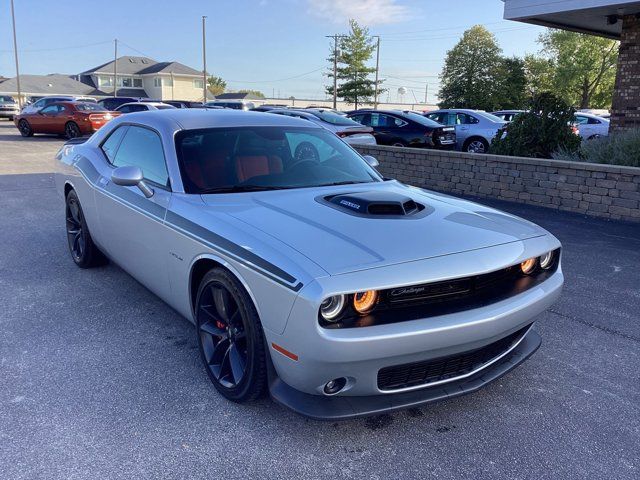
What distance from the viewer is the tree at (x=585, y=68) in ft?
150

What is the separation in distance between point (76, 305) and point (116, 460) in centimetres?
211

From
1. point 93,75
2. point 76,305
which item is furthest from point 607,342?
point 93,75

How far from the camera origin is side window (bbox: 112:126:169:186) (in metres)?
3.64

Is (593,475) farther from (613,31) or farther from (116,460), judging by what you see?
(613,31)

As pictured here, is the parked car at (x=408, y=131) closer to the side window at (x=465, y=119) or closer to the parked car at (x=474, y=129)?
the parked car at (x=474, y=129)

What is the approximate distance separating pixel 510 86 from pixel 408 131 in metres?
37.8

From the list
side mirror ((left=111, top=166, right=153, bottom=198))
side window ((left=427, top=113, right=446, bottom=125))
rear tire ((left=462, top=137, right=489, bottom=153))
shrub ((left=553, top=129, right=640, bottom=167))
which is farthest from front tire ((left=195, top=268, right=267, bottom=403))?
side window ((left=427, top=113, right=446, bottom=125))

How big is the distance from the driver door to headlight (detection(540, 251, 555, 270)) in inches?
88.5

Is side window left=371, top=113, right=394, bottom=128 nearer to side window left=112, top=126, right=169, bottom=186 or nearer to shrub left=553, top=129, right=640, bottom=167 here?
shrub left=553, top=129, right=640, bottom=167

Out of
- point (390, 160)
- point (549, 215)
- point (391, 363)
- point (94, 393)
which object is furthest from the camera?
point (390, 160)

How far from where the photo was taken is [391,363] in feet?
7.76

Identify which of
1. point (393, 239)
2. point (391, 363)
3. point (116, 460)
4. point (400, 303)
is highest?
point (393, 239)

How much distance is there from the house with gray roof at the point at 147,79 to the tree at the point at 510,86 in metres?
37.3

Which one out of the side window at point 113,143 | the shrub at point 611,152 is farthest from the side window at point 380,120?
the side window at point 113,143
